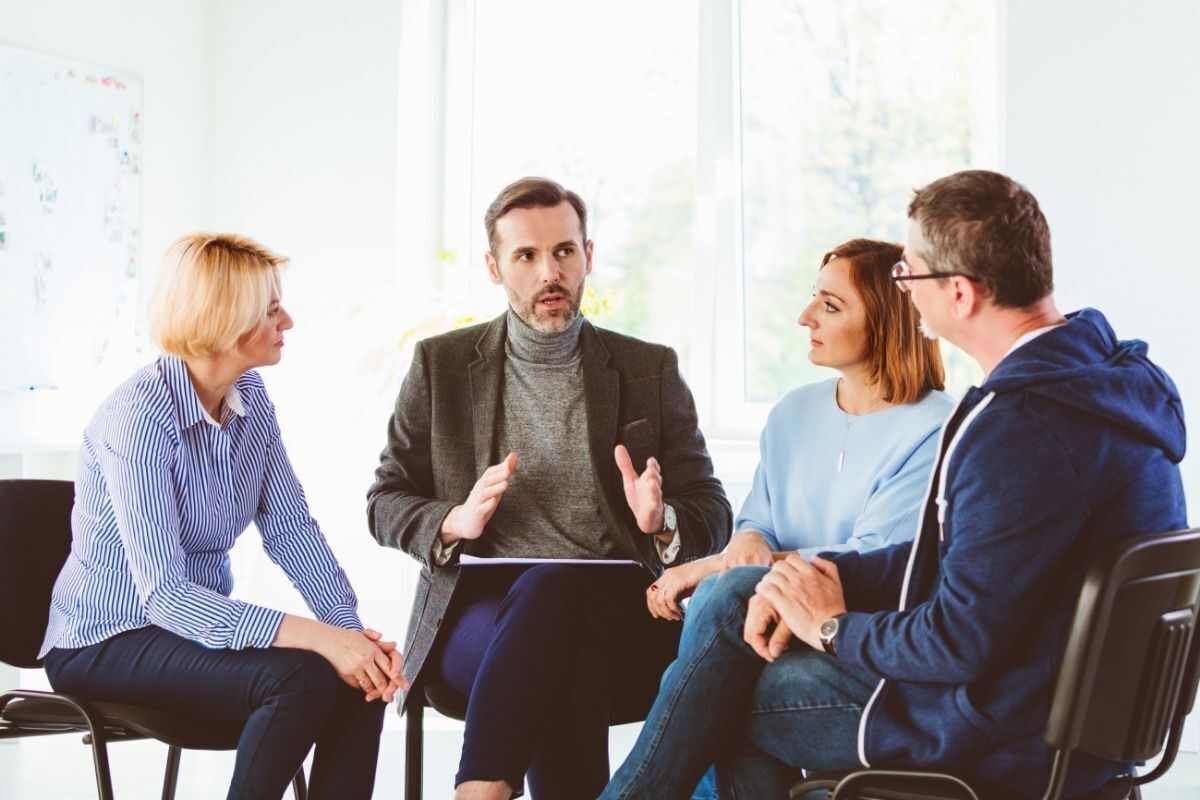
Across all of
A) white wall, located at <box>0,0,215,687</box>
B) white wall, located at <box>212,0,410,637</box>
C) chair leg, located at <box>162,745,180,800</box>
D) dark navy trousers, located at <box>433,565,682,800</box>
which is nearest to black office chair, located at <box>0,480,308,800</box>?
chair leg, located at <box>162,745,180,800</box>

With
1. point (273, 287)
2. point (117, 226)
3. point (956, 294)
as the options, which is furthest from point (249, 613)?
point (117, 226)

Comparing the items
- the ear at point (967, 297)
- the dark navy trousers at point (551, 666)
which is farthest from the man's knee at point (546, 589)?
the ear at point (967, 297)

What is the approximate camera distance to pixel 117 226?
162 inches

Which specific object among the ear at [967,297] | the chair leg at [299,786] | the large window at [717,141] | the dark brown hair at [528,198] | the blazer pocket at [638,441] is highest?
the large window at [717,141]

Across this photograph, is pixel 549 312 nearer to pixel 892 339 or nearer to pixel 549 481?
pixel 549 481

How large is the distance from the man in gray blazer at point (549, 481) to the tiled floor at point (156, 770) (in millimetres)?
935

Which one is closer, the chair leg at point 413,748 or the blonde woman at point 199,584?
the blonde woman at point 199,584

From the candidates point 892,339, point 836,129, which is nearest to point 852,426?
point 892,339

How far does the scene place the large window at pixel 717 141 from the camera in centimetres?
383

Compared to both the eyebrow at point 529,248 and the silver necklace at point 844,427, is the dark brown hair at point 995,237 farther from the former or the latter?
the eyebrow at point 529,248

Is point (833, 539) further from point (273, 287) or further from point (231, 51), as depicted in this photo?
point (231, 51)

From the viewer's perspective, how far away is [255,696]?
→ 193 centimetres

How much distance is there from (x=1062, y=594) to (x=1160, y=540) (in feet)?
0.43

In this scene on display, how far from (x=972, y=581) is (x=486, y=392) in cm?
122
